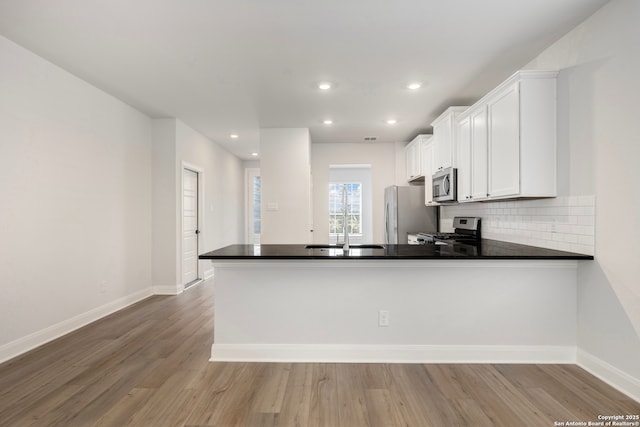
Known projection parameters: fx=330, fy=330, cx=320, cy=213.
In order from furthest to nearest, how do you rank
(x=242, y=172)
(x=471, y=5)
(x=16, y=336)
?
1. (x=242, y=172)
2. (x=16, y=336)
3. (x=471, y=5)

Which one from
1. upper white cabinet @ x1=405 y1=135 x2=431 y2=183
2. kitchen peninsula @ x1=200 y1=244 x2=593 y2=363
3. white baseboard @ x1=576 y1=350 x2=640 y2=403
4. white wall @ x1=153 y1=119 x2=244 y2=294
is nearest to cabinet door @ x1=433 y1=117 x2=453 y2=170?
upper white cabinet @ x1=405 y1=135 x2=431 y2=183

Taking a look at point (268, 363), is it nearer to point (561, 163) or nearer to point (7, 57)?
point (561, 163)

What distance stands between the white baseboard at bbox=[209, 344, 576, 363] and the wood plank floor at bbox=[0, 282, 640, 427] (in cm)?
7

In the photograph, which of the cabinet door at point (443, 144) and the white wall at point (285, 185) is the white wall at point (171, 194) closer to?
the white wall at point (285, 185)

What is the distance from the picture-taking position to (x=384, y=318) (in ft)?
8.43

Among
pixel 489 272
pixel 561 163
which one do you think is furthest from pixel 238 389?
pixel 561 163

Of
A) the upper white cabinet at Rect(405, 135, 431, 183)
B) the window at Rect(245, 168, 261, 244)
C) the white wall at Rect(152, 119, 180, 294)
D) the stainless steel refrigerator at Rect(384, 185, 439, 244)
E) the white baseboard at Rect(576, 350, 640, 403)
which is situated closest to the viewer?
the white baseboard at Rect(576, 350, 640, 403)

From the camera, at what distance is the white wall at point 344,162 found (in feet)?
20.1

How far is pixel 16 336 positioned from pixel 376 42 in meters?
3.75

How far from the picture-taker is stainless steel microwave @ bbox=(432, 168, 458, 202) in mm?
3824

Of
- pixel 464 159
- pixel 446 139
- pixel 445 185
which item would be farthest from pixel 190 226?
pixel 464 159

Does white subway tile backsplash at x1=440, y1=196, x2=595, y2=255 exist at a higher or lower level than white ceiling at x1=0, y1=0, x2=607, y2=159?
lower

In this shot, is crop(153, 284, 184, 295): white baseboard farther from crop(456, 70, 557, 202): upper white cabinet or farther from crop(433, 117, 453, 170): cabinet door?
crop(456, 70, 557, 202): upper white cabinet

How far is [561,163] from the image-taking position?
2.56 meters
